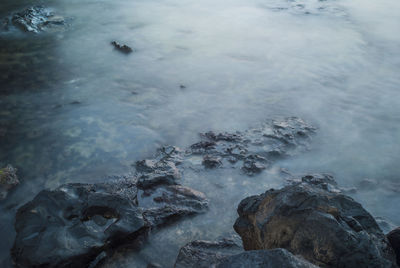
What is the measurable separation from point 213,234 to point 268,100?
113 inches

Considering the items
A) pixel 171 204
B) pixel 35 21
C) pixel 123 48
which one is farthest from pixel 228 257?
pixel 35 21

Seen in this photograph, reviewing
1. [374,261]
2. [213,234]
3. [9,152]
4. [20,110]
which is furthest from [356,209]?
[20,110]

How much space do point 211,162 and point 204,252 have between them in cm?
139

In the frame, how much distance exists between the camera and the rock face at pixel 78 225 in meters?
2.44

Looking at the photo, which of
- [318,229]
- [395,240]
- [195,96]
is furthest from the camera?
[195,96]

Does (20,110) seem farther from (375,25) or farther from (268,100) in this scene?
(375,25)

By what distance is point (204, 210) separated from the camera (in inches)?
127

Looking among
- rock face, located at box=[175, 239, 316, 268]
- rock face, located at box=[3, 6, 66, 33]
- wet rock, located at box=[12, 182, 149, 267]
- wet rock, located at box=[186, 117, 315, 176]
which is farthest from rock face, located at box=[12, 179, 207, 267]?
rock face, located at box=[3, 6, 66, 33]

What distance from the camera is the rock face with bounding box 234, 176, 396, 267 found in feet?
6.98

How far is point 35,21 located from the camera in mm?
8430

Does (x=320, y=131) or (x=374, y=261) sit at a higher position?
(x=374, y=261)

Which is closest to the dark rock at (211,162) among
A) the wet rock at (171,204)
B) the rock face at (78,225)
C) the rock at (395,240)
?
the wet rock at (171,204)

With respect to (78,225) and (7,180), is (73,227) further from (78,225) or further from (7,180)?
(7,180)

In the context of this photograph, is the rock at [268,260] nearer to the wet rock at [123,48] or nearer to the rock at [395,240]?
the rock at [395,240]
